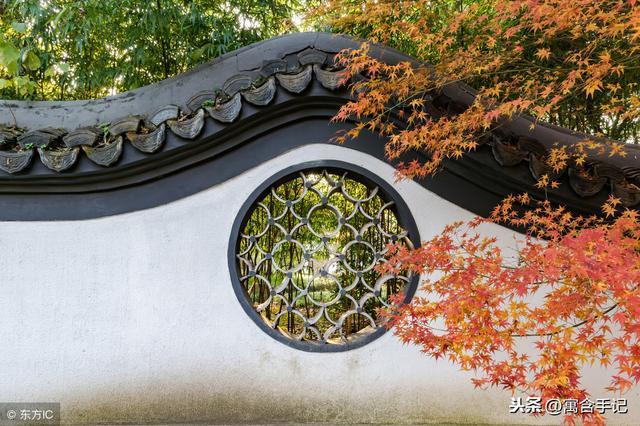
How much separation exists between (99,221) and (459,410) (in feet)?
10.1

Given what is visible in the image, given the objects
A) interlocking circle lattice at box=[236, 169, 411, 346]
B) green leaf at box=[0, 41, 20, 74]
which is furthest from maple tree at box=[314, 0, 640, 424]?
green leaf at box=[0, 41, 20, 74]

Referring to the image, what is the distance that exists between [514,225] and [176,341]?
2692 mm

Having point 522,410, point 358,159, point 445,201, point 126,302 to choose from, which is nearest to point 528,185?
point 445,201

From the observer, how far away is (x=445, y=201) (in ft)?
12.1

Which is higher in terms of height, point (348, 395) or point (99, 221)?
point (99, 221)

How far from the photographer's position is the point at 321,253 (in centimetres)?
653

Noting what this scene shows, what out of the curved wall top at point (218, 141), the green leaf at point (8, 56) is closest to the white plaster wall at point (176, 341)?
the curved wall top at point (218, 141)

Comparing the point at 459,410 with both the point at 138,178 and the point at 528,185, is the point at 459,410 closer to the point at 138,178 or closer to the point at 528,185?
the point at 528,185

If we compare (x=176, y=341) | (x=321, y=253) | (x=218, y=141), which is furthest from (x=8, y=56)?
(x=321, y=253)

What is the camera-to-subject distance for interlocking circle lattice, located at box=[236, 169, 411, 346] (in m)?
3.70

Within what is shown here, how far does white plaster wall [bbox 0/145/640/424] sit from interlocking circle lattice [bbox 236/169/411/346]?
186 millimetres

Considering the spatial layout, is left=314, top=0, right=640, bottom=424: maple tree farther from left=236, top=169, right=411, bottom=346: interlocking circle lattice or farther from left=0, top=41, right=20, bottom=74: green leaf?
left=0, top=41, right=20, bottom=74: green leaf

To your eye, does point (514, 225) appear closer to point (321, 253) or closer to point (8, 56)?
point (321, 253)

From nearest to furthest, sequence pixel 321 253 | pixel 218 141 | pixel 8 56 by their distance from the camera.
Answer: pixel 8 56
pixel 218 141
pixel 321 253
